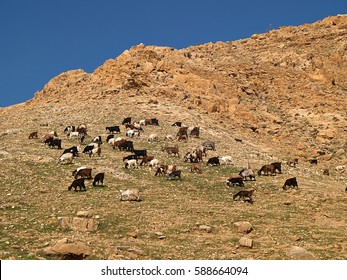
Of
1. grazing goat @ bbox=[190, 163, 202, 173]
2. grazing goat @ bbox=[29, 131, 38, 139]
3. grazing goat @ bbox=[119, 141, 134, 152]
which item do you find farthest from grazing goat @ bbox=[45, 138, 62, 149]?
grazing goat @ bbox=[190, 163, 202, 173]

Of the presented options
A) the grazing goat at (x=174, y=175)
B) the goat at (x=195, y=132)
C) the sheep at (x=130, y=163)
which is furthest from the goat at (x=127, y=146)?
the goat at (x=195, y=132)

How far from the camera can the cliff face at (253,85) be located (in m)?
49.8

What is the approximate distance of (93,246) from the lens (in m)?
15.8

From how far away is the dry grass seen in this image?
16.8 meters

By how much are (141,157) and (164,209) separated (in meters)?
10.4

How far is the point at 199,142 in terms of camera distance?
38.1 m

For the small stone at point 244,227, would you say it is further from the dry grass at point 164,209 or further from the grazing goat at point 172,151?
the grazing goat at point 172,151

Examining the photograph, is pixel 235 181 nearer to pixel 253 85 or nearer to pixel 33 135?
pixel 33 135

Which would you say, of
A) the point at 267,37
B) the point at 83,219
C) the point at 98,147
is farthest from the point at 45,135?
the point at 267,37

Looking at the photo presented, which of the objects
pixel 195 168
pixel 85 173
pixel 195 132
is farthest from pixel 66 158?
pixel 195 132

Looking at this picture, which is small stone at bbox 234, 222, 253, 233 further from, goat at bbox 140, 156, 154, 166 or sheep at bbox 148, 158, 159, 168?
goat at bbox 140, 156, 154, 166

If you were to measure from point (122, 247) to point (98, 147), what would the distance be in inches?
675

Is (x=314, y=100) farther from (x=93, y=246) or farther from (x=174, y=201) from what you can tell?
(x=93, y=246)

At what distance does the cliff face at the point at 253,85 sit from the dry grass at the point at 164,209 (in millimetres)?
13605
